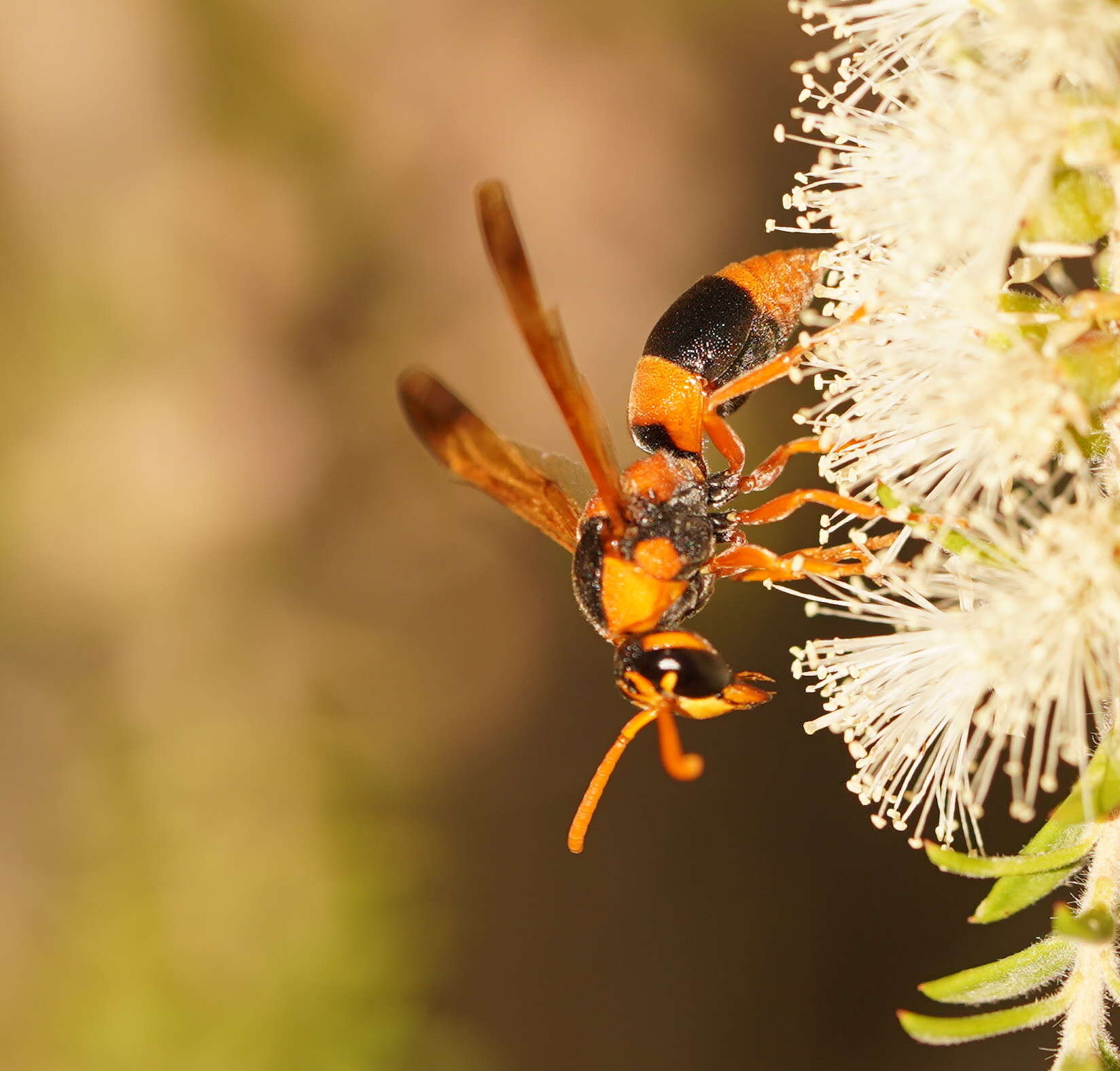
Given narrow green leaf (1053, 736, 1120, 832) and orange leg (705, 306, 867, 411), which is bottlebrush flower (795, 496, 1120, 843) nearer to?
narrow green leaf (1053, 736, 1120, 832)

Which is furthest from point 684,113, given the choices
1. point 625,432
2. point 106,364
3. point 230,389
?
point 106,364

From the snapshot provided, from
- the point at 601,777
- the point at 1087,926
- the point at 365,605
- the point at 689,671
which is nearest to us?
the point at 1087,926

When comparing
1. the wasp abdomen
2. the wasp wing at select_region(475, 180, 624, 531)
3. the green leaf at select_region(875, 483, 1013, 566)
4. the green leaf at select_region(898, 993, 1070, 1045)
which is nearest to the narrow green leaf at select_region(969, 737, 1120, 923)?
the green leaf at select_region(898, 993, 1070, 1045)

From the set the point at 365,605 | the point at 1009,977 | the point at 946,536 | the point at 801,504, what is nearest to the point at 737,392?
the point at 801,504

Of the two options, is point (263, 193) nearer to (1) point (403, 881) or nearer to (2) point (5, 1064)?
(1) point (403, 881)

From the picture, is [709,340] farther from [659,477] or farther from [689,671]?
[689,671]

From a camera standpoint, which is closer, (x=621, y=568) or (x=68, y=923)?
(x=621, y=568)

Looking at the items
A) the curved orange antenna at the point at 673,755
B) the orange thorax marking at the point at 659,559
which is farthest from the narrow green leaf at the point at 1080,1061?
the orange thorax marking at the point at 659,559
